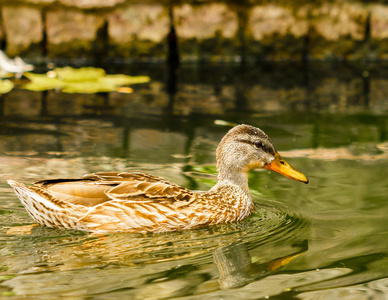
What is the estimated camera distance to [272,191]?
19.2 ft

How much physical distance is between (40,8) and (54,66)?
0.95m

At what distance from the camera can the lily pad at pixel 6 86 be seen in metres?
9.52

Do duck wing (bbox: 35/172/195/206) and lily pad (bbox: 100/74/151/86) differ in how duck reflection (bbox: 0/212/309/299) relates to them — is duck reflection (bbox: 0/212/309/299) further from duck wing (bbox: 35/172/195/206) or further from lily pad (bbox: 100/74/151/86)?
lily pad (bbox: 100/74/151/86)

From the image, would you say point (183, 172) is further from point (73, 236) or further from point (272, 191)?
point (73, 236)

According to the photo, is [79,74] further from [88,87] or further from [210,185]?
[210,185]

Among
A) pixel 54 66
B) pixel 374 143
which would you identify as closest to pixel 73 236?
pixel 374 143

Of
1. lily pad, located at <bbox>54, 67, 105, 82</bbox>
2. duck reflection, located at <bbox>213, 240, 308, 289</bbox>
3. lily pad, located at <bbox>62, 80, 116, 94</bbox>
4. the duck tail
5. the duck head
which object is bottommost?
duck reflection, located at <bbox>213, 240, 308, 289</bbox>

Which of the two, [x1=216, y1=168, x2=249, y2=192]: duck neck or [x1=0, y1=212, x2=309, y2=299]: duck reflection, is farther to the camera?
[x1=216, y1=168, x2=249, y2=192]: duck neck

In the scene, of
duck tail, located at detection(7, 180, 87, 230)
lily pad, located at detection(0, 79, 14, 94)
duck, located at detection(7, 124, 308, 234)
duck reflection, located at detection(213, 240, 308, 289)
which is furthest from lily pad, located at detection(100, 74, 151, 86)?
duck reflection, located at detection(213, 240, 308, 289)

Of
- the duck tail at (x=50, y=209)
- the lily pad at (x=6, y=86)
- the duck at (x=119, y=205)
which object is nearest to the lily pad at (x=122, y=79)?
the lily pad at (x=6, y=86)

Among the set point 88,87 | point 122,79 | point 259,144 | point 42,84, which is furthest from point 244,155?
point 42,84

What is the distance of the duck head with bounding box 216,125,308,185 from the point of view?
18.1 ft

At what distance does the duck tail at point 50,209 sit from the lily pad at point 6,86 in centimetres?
481

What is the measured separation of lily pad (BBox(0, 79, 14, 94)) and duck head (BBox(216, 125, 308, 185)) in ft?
15.9
